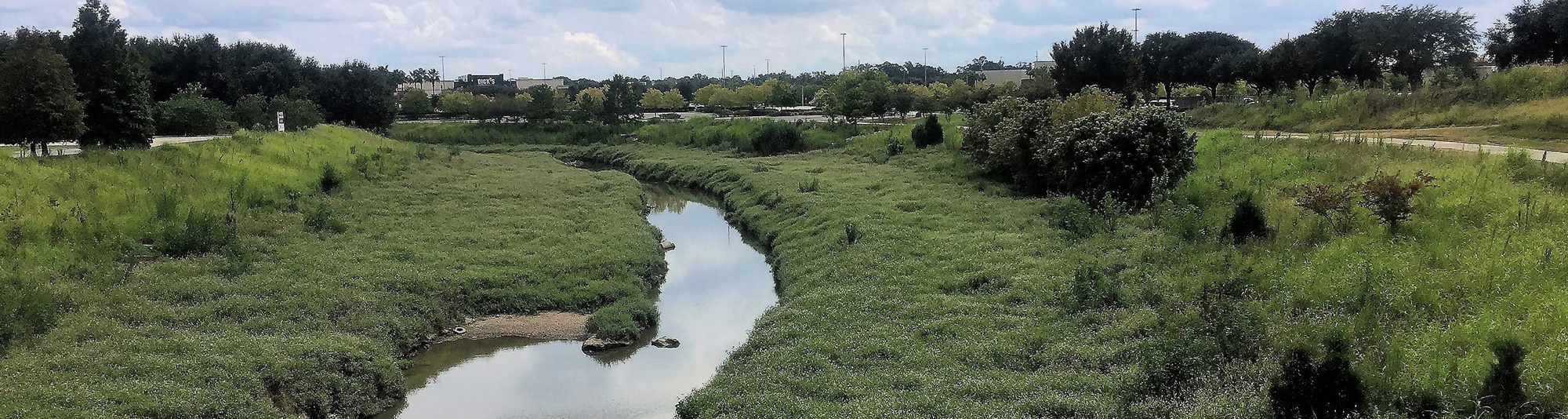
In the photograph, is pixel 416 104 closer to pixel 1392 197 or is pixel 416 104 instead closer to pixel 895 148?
pixel 895 148

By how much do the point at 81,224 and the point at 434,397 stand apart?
25.6 feet

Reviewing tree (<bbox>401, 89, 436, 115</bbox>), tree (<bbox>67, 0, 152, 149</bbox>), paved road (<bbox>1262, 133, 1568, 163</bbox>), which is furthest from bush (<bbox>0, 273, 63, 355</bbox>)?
tree (<bbox>401, 89, 436, 115</bbox>)

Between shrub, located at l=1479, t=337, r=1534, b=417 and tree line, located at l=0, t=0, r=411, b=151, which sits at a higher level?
tree line, located at l=0, t=0, r=411, b=151

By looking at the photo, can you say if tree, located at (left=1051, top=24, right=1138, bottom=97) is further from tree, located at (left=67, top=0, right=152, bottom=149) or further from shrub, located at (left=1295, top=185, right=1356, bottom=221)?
tree, located at (left=67, top=0, right=152, bottom=149)

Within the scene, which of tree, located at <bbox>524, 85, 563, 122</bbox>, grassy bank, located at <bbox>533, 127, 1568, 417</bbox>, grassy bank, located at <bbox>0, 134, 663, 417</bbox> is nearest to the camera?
grassy bank, located at <bbox>533, 127, 1568, 417</bbox>

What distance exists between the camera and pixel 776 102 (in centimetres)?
8162

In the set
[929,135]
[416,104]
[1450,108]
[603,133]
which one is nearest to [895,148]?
[929,135]

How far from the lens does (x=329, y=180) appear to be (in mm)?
25656

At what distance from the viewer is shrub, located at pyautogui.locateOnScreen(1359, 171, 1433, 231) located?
1198 centimetres

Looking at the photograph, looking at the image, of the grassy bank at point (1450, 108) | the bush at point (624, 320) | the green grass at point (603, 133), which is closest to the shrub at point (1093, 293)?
the bush at point (624, 320)

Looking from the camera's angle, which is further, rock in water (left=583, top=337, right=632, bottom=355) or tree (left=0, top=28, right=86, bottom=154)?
tree (left=0, top=28, right=86, bottom=154)

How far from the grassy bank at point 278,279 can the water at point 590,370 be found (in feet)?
2.32

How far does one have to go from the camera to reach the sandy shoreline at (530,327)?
16.4 meters

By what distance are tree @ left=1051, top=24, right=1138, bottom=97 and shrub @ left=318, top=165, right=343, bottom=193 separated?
29987 mm
